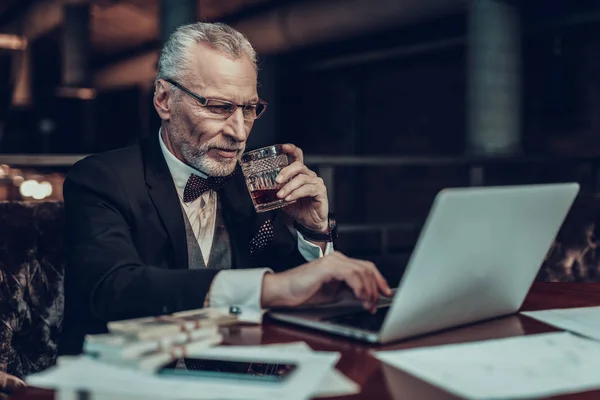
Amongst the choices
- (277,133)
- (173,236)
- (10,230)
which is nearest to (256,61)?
(173,236)

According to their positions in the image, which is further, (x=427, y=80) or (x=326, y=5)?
(x=427, y=80)

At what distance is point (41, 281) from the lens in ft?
5.57

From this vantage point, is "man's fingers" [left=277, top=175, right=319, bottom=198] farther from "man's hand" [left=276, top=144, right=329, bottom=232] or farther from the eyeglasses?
the eyeglasses

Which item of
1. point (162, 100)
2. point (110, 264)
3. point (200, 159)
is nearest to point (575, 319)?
point (110, 264)

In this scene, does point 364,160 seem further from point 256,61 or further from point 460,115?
point 460,115

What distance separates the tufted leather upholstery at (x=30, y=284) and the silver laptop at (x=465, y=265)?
742 mm

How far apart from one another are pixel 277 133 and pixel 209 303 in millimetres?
8823

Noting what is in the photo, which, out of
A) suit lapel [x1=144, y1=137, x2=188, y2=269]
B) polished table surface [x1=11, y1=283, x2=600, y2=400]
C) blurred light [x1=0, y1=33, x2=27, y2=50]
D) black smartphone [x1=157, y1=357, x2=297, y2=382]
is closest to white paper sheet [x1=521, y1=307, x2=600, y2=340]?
polished table surface [x1=11, y1=283, x2=600, y2=400]

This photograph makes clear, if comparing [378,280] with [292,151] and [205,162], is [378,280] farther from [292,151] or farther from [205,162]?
[205,162]

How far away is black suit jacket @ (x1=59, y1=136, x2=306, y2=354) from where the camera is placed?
1.22 meters

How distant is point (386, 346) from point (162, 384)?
40cm

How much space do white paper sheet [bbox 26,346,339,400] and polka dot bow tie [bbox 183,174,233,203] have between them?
38.8 inches

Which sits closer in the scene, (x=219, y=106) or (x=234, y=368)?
(x=234, y=368)

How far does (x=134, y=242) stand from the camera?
158 cm
